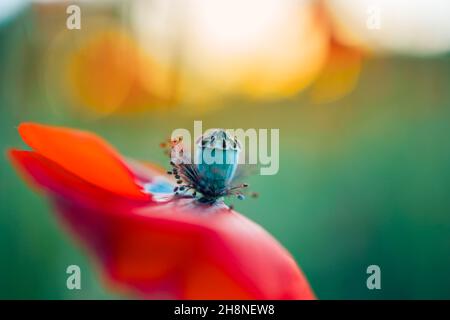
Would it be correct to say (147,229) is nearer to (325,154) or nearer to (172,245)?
(172,245)

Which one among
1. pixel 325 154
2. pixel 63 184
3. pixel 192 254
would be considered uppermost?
pixel 325 154

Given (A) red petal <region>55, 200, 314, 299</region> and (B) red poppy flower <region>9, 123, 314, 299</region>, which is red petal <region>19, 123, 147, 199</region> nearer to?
(B) red poppy flower <region>9, 123, 314, 299</region>

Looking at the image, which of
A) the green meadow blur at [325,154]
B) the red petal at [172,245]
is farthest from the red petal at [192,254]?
the green meadow blur at [325,154]

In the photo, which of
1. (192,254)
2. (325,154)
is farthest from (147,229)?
(325,154)

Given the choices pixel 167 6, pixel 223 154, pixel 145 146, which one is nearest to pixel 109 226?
pixel 145 146

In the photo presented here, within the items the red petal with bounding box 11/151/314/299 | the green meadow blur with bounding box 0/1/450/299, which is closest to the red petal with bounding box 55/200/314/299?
the red petal with bounding box 11/151/314/299

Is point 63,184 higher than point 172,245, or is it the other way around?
point 63,184

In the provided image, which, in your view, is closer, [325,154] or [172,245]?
[172,245]
